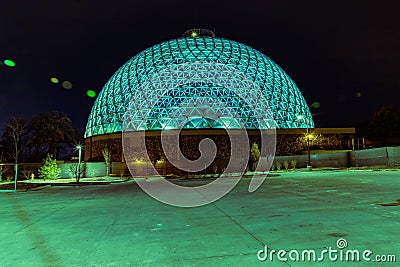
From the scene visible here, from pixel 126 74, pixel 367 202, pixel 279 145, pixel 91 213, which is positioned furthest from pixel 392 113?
pixel 91 213

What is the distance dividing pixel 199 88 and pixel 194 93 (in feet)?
2.98

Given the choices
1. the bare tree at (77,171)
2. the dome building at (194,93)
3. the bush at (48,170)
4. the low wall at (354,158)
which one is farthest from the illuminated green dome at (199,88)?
the bush at (48,170)

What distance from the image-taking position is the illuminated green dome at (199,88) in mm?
37000

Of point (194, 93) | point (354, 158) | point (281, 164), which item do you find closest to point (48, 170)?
point (194, 93)

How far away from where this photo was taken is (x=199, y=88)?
37.5 m

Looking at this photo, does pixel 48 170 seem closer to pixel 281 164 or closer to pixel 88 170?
pixel 88 170

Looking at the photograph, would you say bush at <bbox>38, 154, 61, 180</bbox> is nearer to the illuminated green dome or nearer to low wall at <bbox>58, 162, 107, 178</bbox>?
low wall at <bbox>58, 162, 107, 178</bbox>

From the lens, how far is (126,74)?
1663 inches

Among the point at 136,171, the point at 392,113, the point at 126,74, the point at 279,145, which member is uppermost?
the point at 126,74

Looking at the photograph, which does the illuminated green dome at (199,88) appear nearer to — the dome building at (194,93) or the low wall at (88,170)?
the dome building at (194,93)

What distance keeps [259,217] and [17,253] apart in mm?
4040

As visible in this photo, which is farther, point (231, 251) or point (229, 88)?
point (229, 88)

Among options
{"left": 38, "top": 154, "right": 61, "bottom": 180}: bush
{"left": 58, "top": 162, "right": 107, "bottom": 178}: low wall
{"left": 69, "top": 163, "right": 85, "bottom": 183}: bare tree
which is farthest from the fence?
{"left": 38, "top": 154, "right": 61, "bottom": 180}: bush

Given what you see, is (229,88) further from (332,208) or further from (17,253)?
(17,253)
